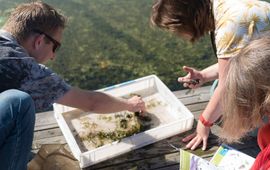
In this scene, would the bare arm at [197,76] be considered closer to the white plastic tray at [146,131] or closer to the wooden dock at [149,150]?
the white plastic tray at [146,131]

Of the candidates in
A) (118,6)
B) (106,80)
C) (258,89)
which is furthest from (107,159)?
(118,6)

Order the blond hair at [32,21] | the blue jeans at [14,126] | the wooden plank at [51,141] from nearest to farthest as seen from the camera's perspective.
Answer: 1. the blue jeans at [14,126]
2. the blond hair at [32,21]
3. the wooden plank at [51,141]

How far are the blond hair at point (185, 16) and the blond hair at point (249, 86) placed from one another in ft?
2.21

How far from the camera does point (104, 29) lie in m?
4.82

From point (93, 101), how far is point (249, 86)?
1.01 meters

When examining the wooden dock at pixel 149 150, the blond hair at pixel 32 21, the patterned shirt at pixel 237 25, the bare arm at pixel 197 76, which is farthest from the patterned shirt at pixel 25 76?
the bare arm at pixel 197 76

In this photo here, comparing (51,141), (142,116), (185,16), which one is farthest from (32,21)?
(142,116)

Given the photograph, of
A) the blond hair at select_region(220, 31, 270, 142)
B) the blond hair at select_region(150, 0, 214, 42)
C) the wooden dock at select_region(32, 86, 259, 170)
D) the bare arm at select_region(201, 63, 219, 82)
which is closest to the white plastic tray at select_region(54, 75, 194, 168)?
the wooden dock at select_region(32, 86, 259, 170)

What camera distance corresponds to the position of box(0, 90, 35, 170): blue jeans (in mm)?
1916

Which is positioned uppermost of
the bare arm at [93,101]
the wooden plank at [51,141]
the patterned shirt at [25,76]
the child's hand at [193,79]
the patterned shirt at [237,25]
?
the patterned shirt at [237,25]

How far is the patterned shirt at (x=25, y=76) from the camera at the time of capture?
1.94m

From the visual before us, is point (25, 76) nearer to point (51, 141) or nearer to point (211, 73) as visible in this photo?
point (51, 141)

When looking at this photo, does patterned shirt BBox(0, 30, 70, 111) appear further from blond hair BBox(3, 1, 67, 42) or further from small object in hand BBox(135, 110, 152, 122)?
small object in hand BBox(135, 110, 152, 122)

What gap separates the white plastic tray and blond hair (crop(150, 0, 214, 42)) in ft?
2.08
